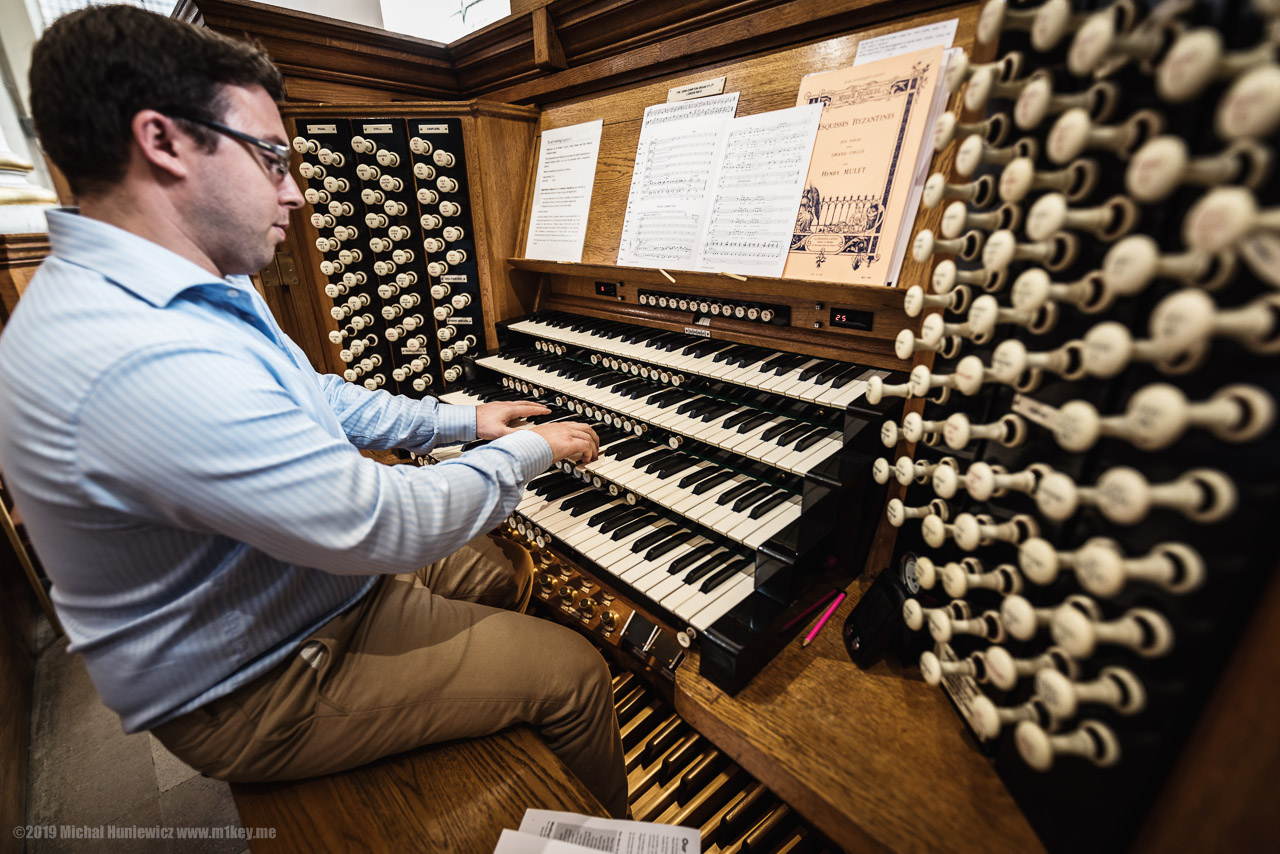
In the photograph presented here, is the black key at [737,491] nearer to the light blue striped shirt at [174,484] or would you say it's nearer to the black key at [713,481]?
the black key at [713,481]

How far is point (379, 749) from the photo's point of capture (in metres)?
1.10

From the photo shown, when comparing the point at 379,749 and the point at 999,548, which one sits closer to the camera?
the point at 999,548

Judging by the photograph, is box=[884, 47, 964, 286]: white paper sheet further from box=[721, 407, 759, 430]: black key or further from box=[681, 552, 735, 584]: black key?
box=[681, 552, 735, 584]: black key

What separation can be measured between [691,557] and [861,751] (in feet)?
1.92

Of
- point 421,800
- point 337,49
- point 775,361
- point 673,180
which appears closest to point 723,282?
point 775,361

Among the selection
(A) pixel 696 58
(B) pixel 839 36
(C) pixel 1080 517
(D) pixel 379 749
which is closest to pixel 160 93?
(D) pixel 379 749

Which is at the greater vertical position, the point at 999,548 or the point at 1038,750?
the point at 999,548

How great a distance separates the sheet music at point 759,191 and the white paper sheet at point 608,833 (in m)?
1.43

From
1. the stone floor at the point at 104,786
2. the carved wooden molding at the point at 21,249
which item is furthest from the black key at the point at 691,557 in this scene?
the carved wooden molding at the point at 21,249

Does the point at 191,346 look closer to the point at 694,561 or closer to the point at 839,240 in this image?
the point at 694,561

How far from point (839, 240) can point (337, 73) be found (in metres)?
2.46

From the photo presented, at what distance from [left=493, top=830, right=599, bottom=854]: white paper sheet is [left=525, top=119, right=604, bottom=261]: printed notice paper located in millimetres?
1865

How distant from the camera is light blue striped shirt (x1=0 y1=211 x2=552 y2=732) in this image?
79 cm

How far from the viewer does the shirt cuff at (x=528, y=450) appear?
50.4 inches
